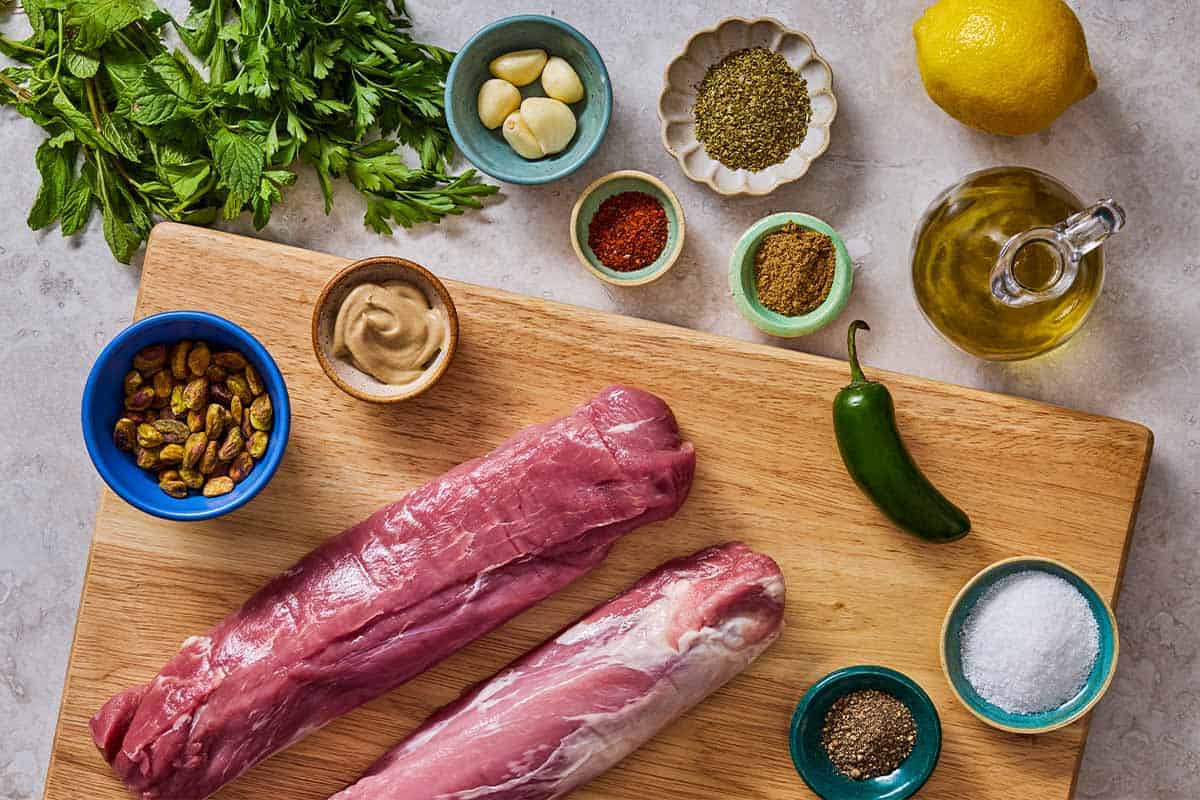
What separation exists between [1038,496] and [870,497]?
0.45 meters

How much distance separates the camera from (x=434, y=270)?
9.61 ft

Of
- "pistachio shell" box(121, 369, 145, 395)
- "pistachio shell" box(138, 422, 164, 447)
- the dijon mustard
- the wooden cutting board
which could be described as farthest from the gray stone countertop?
"pistachio shell" box(138, 422, 164, 447)

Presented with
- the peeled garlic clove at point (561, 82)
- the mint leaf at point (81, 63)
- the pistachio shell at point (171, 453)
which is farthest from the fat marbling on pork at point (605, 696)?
the mint leaf at point (81, 63)

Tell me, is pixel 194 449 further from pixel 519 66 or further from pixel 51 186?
pixel 519 66

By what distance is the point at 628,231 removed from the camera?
2824mm

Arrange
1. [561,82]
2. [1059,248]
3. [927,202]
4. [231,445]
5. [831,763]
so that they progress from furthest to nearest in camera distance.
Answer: [927,202] < [561,82] < [831,763] < [231,445] < [1059,248]

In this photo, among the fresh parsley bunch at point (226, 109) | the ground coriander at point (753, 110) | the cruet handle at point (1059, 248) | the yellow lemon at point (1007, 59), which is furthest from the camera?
the ground coriander at point (753, 110)

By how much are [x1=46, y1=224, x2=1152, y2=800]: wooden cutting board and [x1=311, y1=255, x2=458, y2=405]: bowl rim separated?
16cm

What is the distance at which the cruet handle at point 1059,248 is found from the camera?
2467mm

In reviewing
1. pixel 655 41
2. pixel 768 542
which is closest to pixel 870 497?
pixel 768 542

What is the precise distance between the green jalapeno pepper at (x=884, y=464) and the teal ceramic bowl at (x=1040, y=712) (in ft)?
0.47

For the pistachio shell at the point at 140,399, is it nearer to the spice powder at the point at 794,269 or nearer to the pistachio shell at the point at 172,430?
the pistachio shell at the point at 172,430

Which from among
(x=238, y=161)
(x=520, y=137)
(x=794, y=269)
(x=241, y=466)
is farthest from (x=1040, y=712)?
(x=238, y=161)

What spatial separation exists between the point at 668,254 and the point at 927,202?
0.75m
